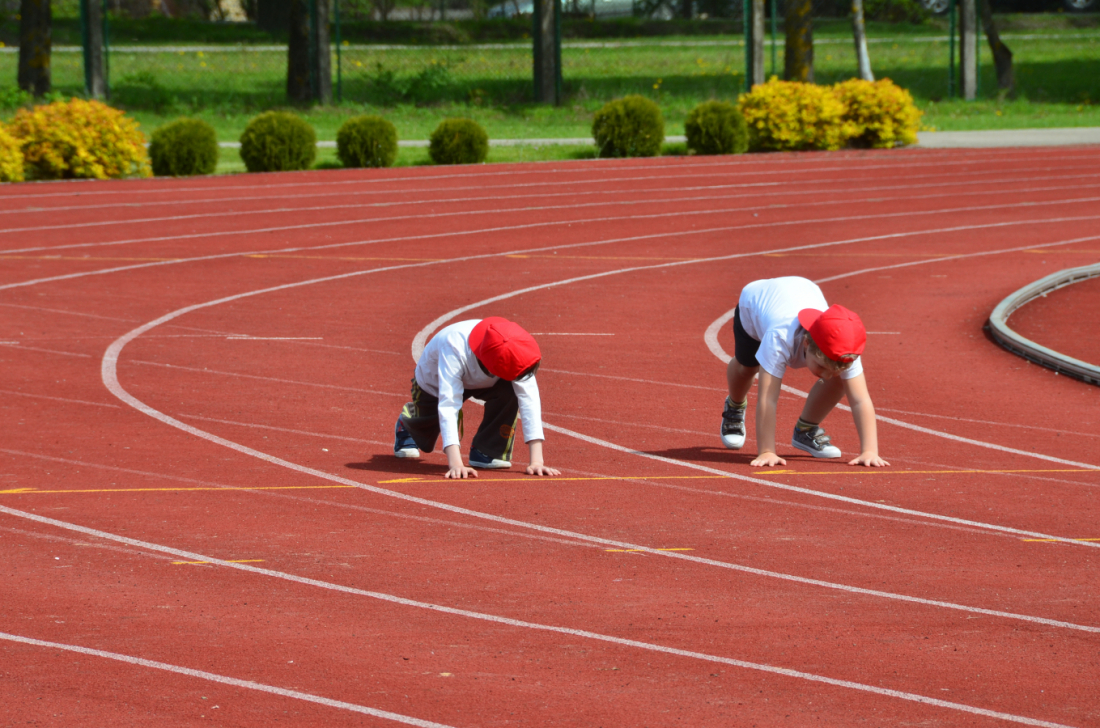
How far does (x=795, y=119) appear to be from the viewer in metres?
24.4

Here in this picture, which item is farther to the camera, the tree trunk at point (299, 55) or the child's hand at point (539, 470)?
the tree trunk at point (299, 55)

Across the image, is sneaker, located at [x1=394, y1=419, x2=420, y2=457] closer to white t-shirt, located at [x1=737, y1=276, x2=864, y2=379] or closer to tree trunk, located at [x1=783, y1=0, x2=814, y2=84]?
white t-shirt, located at [x1=737, y1=276, x2=864, y2=379]

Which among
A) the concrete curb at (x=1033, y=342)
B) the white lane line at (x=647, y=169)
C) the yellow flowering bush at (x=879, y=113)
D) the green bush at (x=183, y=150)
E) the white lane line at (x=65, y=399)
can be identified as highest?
the yellow flowering bush at (x=879, y=113)

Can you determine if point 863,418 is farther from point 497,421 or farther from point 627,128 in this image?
point 627,128

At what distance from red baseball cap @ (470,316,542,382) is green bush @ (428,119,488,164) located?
54.2ft

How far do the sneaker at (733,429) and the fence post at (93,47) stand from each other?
23555mm

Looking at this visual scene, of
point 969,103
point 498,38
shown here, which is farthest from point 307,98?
point 969,103

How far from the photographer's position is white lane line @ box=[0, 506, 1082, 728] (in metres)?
4.14

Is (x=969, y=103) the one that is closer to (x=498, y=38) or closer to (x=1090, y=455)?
(x=498, y=38)

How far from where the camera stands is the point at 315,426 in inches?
313

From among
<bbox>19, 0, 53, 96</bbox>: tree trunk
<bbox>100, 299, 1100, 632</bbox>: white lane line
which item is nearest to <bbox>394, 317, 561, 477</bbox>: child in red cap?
<bbox>100, 299, 1100, 632</bbox>: white lane line

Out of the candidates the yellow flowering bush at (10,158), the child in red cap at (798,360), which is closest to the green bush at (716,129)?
the yellow flowering bush at (10,158)

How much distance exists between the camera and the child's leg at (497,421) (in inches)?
268

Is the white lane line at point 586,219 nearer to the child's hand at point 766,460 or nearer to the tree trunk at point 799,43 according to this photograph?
the tree trunk at point 799,43
